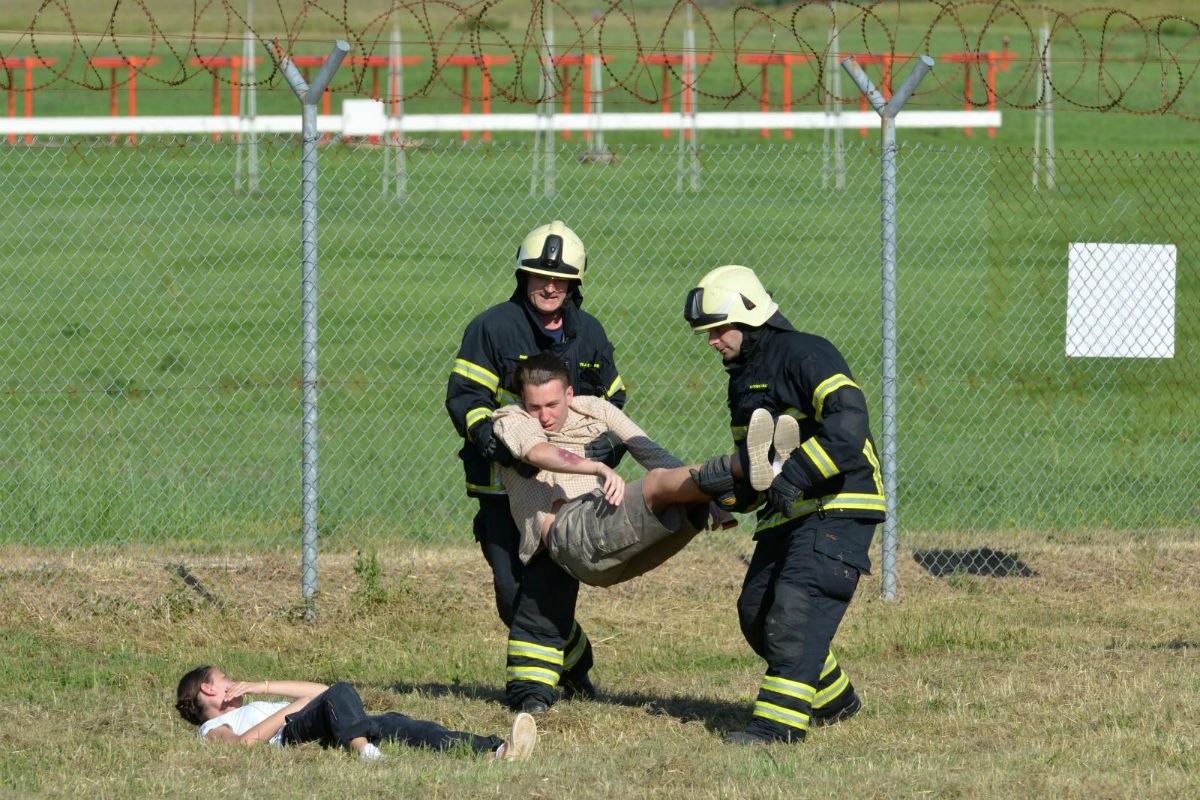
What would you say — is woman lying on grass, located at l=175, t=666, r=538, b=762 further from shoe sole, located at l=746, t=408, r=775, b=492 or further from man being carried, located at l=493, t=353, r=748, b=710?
shoe sole, located at l=746, t=408, r=775, b=492

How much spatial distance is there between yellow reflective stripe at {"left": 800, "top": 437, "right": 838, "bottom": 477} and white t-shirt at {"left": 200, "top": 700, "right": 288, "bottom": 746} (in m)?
2.35

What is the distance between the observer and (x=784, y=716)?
6207 mm

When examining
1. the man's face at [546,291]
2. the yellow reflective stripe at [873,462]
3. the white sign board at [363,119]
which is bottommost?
the yellow reflective stripe at [873,462]

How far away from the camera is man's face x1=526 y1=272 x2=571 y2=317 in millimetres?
6781

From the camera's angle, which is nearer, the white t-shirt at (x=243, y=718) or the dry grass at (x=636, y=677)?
the dry grass at (x=636, y=677)

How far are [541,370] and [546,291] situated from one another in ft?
1.52

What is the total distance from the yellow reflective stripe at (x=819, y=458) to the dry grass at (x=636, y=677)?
1.07 metres

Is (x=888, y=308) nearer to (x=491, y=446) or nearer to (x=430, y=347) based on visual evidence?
(x=491, y=446)

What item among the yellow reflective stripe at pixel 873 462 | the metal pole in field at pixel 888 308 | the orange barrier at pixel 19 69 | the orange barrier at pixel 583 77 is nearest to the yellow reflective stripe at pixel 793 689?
the yellow reflective stripe at pixel 873 462

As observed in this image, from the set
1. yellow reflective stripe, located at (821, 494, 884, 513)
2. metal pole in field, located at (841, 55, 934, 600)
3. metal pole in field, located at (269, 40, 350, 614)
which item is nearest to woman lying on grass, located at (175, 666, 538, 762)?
yellow reflective stripe, located at (821, 494, 884, 513)

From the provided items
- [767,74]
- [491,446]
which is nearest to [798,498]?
[491,446]

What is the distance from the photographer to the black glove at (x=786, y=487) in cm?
593

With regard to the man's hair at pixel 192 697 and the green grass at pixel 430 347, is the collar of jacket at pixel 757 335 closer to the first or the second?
the man's hair at pixel 192 697

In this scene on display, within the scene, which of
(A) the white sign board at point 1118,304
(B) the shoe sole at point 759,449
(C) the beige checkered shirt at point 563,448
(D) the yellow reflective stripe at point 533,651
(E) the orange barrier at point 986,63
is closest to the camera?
(B) the shoe sole at point 759,449
